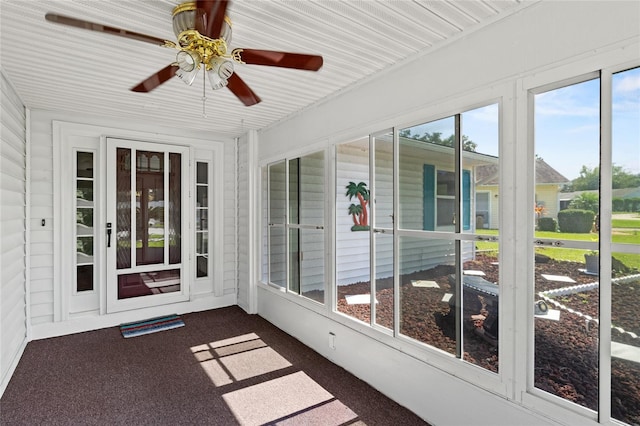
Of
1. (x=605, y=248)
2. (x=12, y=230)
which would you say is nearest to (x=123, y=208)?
(x=12, y=230)

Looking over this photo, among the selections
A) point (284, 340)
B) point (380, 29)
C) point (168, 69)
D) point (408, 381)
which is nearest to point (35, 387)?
point (284, 340)

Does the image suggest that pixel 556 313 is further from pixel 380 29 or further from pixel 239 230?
pixel 239 230

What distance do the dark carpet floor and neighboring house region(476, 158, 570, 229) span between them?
1481 mm

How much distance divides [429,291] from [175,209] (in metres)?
3.65

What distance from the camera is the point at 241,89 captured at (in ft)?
7.47

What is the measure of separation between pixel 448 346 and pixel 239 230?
354cm

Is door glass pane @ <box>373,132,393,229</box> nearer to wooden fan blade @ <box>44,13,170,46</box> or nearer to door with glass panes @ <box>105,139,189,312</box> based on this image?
wooden fan blade @ <box>44,13,170,46</box>

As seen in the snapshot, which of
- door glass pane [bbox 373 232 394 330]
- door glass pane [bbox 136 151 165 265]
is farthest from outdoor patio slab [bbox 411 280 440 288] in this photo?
door glass pane [bbox 136 151 165 265]

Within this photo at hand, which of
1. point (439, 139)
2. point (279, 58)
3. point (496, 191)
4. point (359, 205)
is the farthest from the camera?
point (359, 205)

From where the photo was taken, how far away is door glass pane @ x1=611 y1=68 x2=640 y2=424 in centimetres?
150

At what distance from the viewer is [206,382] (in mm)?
2850

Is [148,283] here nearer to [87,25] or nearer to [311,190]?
[311,190]

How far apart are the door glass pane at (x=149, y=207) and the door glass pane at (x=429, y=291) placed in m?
3.42

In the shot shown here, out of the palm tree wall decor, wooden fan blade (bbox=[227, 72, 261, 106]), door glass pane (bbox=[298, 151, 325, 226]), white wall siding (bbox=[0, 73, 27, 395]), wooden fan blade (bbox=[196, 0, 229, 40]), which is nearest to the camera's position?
wooden fan blade (bbox=[196, 0, 229, 40])
